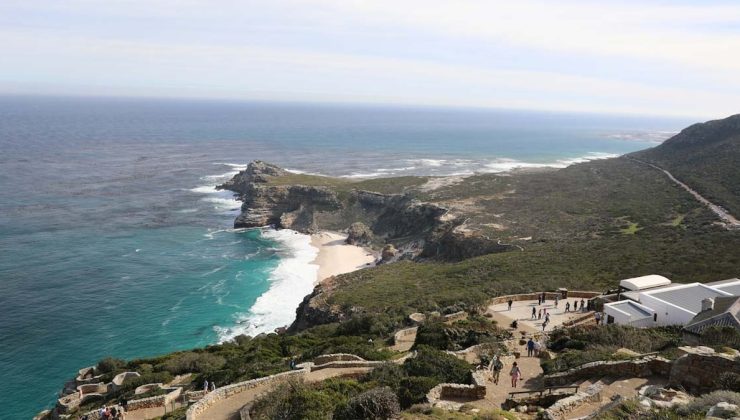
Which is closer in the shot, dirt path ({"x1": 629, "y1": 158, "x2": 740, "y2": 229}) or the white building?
the white building

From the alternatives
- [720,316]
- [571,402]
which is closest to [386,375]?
[571,402]

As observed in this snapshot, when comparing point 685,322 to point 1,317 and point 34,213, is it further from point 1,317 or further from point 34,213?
point 34,213

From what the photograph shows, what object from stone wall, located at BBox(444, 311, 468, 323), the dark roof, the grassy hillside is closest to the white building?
the dark roof

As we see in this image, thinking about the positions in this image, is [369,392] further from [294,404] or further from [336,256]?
[336,256]

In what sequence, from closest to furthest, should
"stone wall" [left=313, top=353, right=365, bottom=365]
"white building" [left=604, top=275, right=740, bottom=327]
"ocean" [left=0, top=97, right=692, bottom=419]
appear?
"stone wall" [left=313, top=353, right=365, bottom=365]
"white building" [left=604, top=275, right=740, bottom=327]
"ocean" [left=0, top=97, right=692, bottom=419]

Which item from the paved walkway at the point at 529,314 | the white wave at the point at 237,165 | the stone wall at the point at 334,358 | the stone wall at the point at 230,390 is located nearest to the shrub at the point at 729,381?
the stone wall at the point at 230,390

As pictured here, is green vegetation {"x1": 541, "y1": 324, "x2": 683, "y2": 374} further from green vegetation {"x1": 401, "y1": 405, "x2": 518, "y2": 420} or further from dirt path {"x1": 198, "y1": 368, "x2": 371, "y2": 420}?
dirt path {"x1": 198, "y1": 368, "x2": 371, "y2": 420}
